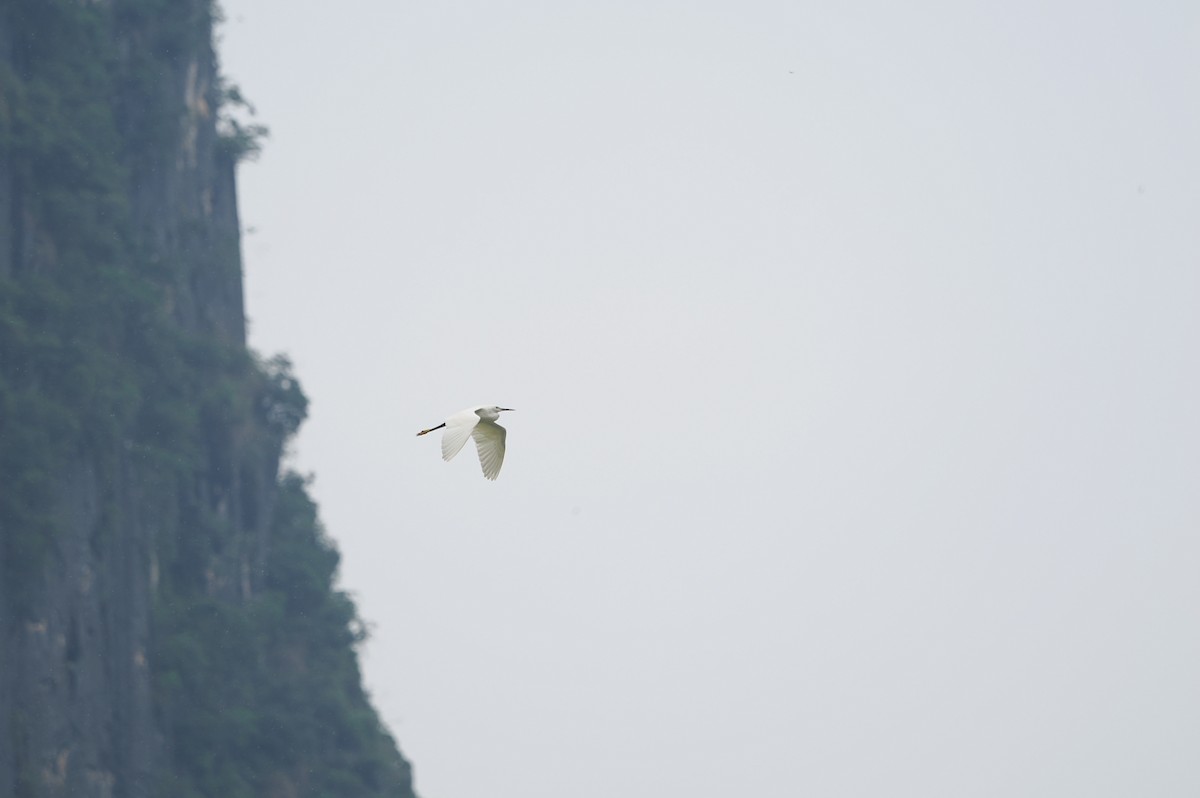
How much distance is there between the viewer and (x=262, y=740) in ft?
111

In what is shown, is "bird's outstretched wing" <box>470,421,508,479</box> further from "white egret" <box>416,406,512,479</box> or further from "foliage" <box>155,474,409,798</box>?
"foliage" <box>155,474,409,798</box>

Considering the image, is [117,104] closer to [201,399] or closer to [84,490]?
[201,399]

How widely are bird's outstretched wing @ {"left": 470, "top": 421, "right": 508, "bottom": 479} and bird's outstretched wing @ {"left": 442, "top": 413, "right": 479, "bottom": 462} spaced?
0.33m

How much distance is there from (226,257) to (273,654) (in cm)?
1098

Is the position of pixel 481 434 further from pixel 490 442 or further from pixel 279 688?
pixel 279 688

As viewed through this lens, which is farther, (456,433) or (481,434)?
(481,434)

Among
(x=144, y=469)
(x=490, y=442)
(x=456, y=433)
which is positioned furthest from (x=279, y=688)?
(x=456, y=433)

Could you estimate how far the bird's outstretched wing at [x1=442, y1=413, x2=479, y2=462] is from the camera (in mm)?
12695

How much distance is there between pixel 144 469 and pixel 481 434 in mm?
19965

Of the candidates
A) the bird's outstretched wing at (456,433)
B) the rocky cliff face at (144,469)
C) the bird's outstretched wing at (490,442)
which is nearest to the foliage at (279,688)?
the rocky cliff face at (144,469)

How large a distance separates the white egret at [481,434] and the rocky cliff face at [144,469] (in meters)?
15.5

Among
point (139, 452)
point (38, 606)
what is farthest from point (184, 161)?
point (38, 606)

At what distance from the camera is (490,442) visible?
13.8 meters

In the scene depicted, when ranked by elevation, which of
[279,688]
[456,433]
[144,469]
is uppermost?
[144,469]
